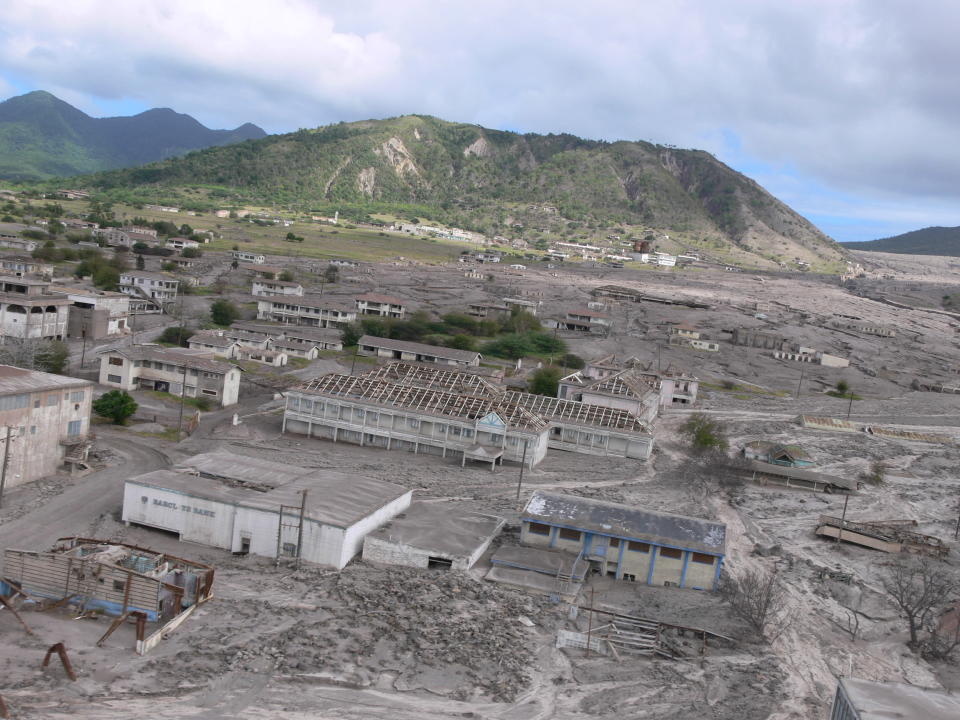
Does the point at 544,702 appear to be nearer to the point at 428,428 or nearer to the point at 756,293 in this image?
the point at 428,428

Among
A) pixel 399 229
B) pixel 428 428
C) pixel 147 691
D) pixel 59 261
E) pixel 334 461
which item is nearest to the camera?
pixel 147 691

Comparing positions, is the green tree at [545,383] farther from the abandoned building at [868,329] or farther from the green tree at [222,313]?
the abandoned building at [868,329]

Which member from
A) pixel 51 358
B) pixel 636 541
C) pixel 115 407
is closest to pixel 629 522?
pixel 636 541

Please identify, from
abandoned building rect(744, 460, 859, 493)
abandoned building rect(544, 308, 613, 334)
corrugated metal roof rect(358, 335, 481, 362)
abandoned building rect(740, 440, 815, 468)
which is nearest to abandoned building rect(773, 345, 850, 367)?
abandoned building rect(544, 308, 613, 334)

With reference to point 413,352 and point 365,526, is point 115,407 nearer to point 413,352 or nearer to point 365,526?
point 365,526

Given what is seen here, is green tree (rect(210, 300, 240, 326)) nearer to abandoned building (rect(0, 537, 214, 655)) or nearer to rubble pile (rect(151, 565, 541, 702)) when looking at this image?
rubble pile (rect(151, 565, 541, 702))

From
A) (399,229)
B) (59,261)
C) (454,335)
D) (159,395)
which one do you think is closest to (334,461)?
(159,395)

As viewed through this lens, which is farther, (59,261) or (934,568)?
(59,261)
